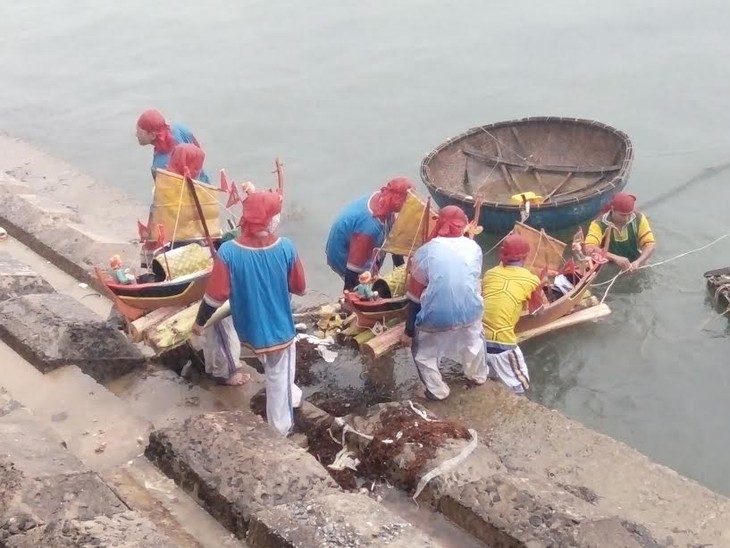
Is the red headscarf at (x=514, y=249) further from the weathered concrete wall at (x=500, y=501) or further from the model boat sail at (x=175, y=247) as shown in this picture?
the model boat sail at (x=175, y=247)

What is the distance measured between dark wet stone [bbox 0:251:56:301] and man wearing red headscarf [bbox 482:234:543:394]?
13.1 feet

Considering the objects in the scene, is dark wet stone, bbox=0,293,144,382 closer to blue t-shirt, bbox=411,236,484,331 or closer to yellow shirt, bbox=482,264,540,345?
blue t-shirt, bbox=411,236,484,331

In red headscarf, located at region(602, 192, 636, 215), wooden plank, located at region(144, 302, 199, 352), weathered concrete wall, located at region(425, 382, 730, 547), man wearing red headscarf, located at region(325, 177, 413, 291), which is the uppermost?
man wearing red headscarf, located at region(325, 177, 413, 291)

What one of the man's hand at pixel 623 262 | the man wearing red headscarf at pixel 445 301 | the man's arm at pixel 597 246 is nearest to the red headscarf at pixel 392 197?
the man wearing red headscarf at pixel 445 301

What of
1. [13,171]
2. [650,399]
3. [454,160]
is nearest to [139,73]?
[13,171]

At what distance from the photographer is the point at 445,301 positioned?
569 centimetres

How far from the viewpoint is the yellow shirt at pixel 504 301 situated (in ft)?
21.6

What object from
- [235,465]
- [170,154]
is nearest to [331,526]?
[235,465]

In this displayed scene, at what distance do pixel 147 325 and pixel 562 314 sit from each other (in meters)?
4.26

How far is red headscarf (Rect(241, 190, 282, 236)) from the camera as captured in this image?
4859mm

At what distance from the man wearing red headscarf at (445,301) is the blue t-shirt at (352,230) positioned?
709 mm

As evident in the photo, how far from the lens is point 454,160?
1111 centimetres

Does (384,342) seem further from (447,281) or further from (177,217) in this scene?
(177,217)

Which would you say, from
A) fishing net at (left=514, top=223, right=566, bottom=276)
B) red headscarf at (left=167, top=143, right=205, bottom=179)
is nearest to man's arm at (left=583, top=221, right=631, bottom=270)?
fishing net at (left=514, top=223, right=566, bottom=276)
